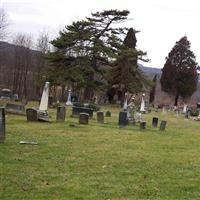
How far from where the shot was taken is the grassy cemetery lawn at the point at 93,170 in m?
7.80

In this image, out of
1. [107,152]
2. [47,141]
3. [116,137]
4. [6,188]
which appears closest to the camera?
[6,188]

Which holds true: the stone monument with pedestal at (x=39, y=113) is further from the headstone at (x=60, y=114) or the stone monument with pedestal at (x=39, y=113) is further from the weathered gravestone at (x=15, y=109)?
the weathered gravestone at (x=15, y=109)

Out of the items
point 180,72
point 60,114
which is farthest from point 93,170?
point 180,72

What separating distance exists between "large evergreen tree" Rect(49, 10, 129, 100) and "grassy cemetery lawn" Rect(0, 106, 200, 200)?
30.4 m

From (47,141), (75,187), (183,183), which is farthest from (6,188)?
(47,141)

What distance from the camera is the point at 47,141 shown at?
14.2m

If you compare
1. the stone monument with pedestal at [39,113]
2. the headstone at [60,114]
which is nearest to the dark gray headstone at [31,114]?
the stone monument with pedestal at [39,113]

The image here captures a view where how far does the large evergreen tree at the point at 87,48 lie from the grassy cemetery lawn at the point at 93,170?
30.4 m

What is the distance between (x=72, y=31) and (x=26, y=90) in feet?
63.5

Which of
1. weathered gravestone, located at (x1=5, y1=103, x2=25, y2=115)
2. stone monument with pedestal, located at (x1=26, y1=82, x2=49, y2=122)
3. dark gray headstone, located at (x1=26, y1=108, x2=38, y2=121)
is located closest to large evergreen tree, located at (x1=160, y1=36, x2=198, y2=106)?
weathered gravestone, located at (x1=5, y1=103, x2=25, y2=115)

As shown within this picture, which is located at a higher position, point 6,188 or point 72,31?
point 72,31

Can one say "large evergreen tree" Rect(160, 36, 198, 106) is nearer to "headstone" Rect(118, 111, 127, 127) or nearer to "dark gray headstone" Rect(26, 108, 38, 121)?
"headstone" Rect(118, 111, 127, 127)

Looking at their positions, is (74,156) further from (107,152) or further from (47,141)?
(47,141)

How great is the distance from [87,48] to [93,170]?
3726 cm
